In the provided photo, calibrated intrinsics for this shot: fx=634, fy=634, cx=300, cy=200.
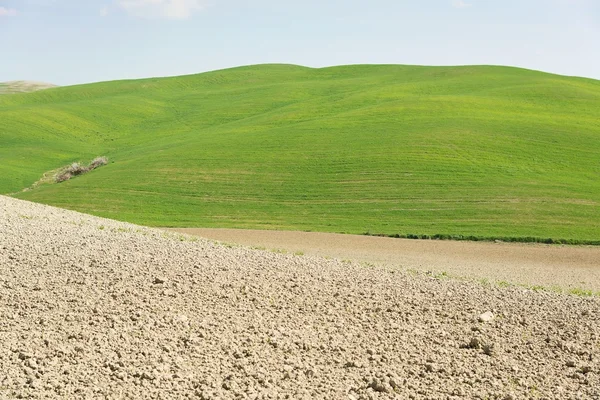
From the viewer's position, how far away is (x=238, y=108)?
268 feet

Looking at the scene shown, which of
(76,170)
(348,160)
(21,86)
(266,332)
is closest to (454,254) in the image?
(348,160)

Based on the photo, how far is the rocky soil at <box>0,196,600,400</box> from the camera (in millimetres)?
9617

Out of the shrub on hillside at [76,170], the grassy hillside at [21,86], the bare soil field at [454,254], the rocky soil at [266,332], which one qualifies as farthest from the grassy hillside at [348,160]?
the grassy hillside at [21,86]

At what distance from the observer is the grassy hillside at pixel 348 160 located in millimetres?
38281

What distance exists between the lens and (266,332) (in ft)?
37.4

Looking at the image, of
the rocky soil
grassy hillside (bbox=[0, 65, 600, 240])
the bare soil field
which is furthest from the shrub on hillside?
the rocky soil

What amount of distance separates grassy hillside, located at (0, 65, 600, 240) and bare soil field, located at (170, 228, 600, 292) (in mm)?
2104

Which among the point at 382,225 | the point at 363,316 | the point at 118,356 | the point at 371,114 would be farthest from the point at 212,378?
the point at 371,114

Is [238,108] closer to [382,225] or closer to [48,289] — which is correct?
[382,225]

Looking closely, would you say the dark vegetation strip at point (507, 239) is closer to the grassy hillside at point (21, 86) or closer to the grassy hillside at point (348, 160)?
the grassy hillside at point (348, 160)

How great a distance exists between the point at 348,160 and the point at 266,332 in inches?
1478

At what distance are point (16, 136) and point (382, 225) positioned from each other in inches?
2018

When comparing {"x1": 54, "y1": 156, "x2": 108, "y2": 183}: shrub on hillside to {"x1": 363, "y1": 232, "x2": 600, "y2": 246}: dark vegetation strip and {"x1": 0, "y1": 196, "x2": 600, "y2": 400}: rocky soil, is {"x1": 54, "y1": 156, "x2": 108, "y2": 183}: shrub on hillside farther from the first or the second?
{"x1": 0, "y1": 196, "x2": 600, "y2": 400}: rocky soil

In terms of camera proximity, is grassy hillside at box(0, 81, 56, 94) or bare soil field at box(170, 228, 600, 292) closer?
bare soil field at box(170, 228, 600, 292)
